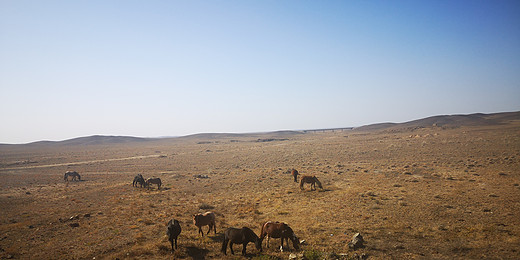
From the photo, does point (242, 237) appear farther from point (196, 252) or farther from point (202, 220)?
point (202, 220)

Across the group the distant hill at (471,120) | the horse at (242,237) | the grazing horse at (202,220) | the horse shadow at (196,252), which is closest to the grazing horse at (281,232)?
the horse at (242,237)

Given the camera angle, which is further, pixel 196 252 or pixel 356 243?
pixel 196 252

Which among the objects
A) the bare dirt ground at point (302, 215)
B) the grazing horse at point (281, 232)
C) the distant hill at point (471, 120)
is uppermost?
the distant hill at point (471, 120)

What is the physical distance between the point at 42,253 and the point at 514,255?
1808 cm

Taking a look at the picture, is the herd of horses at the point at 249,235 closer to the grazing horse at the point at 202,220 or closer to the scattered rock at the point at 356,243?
the grazing horse at the point at 202,220

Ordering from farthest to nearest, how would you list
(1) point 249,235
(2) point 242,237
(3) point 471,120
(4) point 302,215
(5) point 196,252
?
(3) point 471,120 → (4) point 302,215 → (5) point 196,252 → (1) point 249,235 → (2) point 242,237

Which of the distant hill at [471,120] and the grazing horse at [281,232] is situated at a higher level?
the distant hill at [471,120]

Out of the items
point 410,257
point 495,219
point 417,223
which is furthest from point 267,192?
point 495,219

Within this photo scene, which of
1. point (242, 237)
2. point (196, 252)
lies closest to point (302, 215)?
point (242, 237)

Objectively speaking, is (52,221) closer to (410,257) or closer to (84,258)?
(84,258)

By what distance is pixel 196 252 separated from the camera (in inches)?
374

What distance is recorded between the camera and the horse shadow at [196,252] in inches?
360

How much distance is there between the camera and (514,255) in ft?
26.4

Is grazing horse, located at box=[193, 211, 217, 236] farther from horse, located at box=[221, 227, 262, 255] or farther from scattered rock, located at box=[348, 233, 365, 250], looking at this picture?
scattered rock, located at box=[348, 233, 365, 250]
